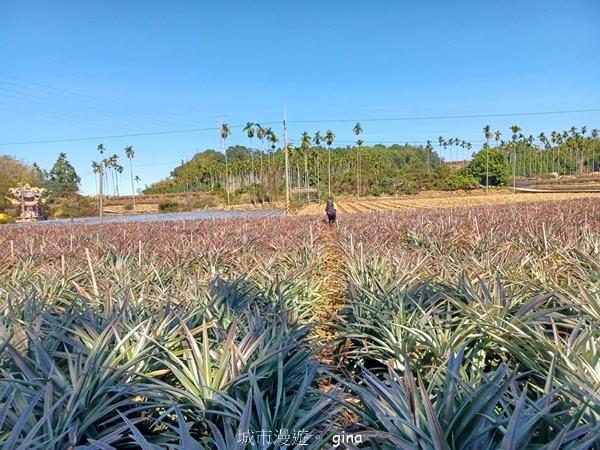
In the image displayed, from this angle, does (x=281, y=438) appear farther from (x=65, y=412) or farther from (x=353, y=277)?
(x=353, y=277)

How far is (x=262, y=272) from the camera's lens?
4.02 m

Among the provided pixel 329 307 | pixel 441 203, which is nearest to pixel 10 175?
pixel 441 203

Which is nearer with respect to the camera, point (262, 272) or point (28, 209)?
point (262, 272)

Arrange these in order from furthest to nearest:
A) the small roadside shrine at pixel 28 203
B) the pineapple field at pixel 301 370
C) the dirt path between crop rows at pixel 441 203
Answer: the small roadside shrine at pixel 28 203 → the dirt path between crop rows at pixel 441 203 → the pineapple field at pixel 301 370

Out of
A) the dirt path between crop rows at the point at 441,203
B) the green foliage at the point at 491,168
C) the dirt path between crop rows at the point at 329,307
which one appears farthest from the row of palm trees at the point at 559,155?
the dirt path between crop rows at the point at 329,307

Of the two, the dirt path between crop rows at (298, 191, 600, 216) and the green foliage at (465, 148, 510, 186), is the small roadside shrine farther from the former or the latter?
the green foliage at (465, 148, 510, 186)

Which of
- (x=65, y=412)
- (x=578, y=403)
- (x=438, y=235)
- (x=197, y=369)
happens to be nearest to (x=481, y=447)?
(x=578, y=403)

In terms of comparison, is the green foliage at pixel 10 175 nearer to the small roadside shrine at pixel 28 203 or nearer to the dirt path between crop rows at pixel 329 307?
the small roadside shrine at pixel 28 203

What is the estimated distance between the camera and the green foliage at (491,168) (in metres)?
76.5

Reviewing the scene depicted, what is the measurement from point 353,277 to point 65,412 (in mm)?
2888

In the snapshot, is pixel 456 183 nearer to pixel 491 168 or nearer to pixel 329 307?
pixel 491 168

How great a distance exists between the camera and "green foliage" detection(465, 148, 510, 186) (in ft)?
251

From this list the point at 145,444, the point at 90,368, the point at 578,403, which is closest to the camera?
the point at 145,444

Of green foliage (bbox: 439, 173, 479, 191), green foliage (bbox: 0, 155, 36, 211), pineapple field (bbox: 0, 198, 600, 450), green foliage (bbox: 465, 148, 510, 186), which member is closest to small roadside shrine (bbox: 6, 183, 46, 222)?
green foliage (bbox: 0, 155, 36, 211)
